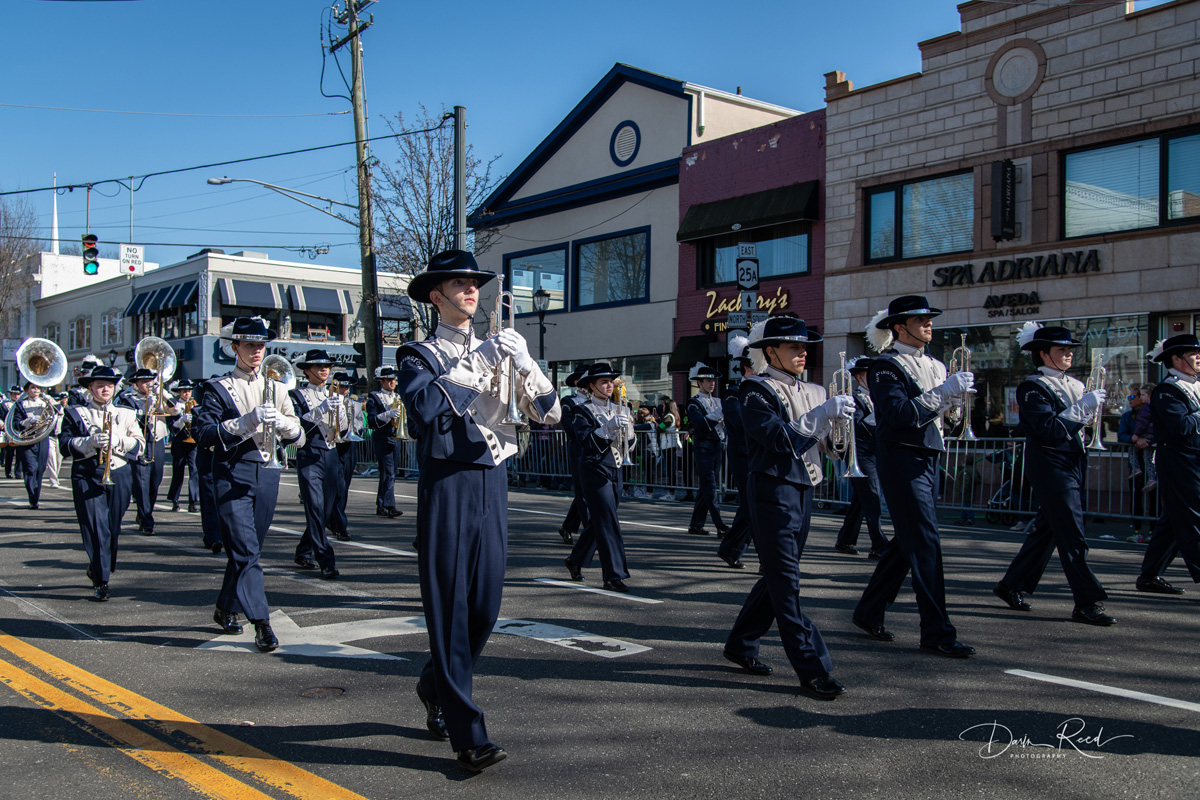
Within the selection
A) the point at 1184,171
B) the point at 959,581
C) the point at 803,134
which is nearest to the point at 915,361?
the point at 959,581

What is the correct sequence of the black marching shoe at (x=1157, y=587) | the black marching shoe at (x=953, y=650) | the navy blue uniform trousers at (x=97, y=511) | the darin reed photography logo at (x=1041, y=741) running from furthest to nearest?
the black marching shoe at (x=1157, y=587)
the navy blue uniform trousers at (x=97, y=511)
the black marching shoe at (x=953, y=650)
the darin reed photography logo at (x=1041, y=741)

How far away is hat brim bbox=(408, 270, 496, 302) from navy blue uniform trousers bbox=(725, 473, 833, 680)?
198cm

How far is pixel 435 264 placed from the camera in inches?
177

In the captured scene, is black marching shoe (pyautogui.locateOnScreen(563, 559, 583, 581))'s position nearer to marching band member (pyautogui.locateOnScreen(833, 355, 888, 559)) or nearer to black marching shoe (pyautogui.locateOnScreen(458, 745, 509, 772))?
marching band member (pyautogui.locateOnScreen(833, 355, 888, 559))

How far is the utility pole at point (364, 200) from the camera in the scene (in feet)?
74.9

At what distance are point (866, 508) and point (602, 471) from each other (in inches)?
109

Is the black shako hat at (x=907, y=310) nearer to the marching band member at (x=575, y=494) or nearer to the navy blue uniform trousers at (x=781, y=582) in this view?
the navy blue uniform trousers at (x=781, y=582)


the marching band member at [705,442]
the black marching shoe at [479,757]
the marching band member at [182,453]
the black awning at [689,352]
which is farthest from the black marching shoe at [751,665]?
the black awning at [689,352]

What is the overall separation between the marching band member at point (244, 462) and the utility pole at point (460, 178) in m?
13.5

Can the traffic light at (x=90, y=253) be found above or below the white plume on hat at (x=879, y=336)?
above

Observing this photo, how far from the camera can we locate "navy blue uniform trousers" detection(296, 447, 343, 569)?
9016 millimetres

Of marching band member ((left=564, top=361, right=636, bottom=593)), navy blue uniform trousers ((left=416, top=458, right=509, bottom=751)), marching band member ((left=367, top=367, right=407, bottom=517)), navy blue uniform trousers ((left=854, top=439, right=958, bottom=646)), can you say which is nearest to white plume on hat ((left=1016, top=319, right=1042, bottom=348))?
navy blue uniform trousers ((left=854, top=439, right=958, bottom=646))

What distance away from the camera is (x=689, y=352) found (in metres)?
23.0

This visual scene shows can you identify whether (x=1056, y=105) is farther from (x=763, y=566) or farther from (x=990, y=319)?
(x=763, y=566)
